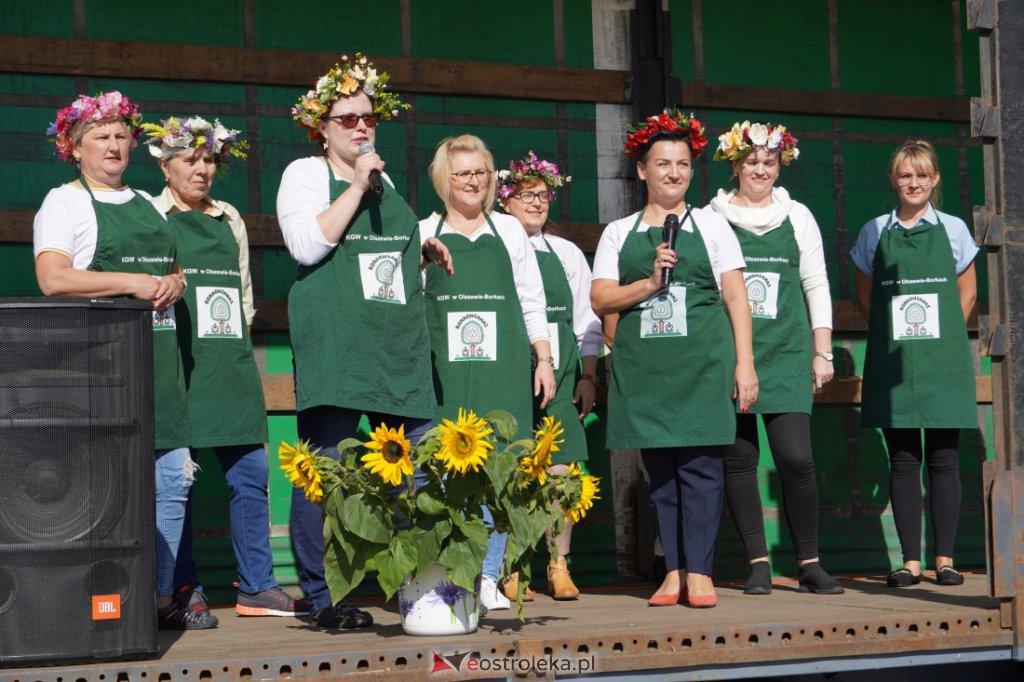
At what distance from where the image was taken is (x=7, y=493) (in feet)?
11.9

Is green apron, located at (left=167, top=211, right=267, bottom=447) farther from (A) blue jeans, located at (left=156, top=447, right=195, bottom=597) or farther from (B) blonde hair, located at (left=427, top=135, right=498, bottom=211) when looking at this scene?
(B) blonde hair, located at (left=427, top=135, right=498, bottom=211)

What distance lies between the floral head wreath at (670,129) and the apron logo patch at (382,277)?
3.27 ft

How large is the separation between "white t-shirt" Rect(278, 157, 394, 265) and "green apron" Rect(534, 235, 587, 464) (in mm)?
1232

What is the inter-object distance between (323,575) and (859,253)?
8.43ft

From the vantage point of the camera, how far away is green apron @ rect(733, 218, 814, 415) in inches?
217

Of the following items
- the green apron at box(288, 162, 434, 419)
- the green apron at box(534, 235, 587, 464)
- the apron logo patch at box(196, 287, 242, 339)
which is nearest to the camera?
the green apron at box(288, 162, 434, 419)

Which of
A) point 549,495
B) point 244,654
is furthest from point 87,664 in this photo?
point 549,495

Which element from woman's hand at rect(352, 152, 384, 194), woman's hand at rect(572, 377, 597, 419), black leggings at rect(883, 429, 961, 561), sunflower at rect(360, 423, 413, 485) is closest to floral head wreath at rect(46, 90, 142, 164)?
woman's hand at rect(352, 152, 384, 194)

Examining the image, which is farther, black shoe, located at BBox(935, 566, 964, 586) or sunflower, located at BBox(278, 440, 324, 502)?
black shoe, located at BBox(935, 566, 964, 586)

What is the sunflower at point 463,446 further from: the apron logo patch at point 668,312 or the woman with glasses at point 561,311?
the woman with glasses at point 561,311

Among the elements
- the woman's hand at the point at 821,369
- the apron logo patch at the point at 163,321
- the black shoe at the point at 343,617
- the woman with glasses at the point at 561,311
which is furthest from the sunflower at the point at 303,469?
the woman's hand at the point at 821,369

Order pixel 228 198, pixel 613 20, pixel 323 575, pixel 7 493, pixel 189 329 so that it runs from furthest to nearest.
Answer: pixel 613 20 < pixel 228 198 < pixel 189 329 < pixel 323 575 < pixel 7 493

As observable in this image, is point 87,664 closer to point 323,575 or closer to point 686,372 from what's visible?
point 323,575

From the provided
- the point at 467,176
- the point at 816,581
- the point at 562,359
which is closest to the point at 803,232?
the point at 562,359
